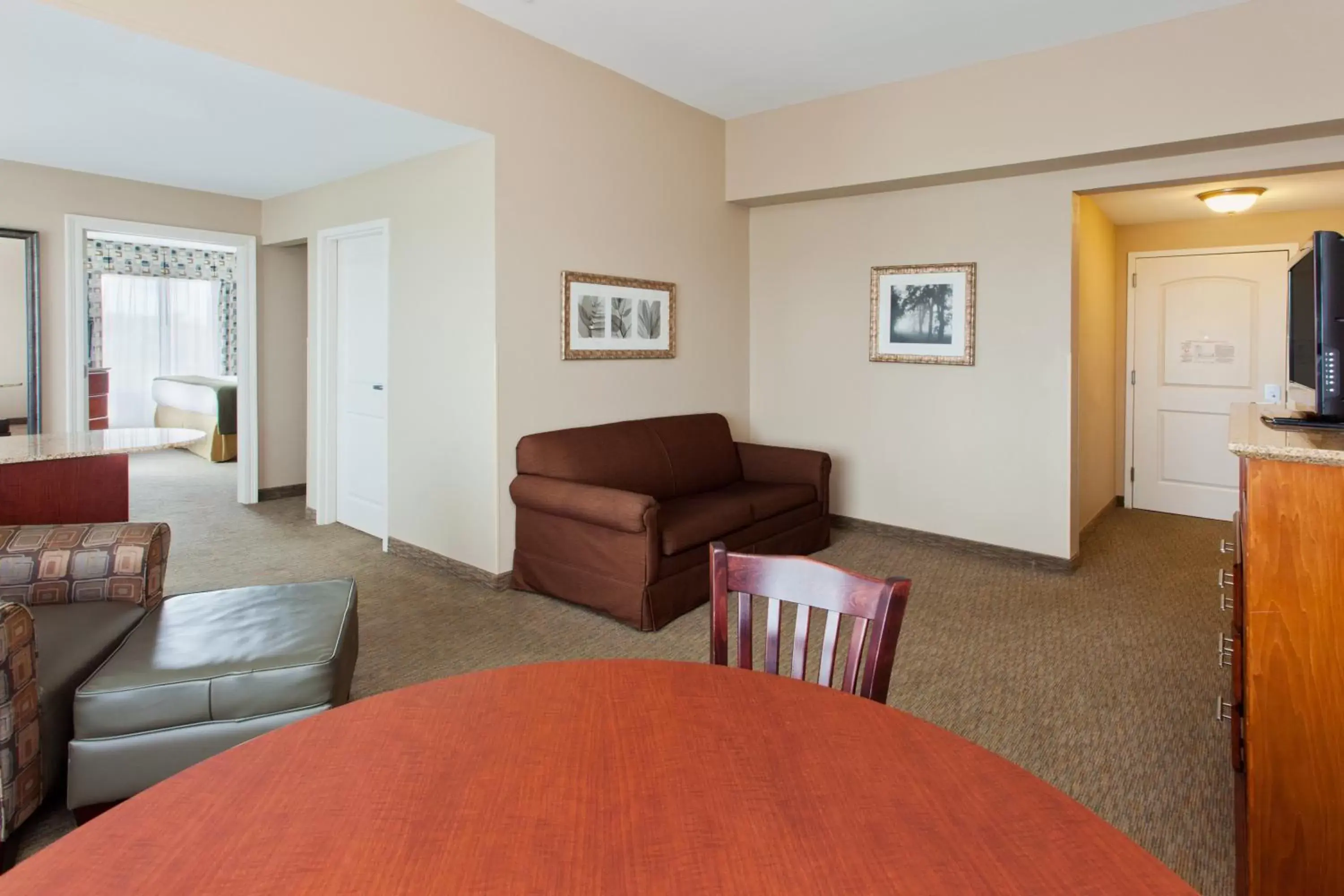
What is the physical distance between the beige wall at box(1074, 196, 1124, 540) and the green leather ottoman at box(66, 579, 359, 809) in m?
4.17

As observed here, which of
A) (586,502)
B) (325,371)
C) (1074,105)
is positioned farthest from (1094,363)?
(325,371)

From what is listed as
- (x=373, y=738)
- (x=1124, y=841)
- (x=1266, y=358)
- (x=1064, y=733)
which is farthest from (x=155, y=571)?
(x=1266, y=358)

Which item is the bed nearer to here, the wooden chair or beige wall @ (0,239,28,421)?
beige wall @ (0,239,28,421)

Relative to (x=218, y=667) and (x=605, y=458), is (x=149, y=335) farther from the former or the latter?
(x=218, y=667)

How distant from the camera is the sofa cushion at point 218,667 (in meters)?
1.97

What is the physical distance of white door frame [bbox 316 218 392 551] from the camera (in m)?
5.33

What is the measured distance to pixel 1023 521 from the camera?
4660 mm

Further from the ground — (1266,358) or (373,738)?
(1266,358)

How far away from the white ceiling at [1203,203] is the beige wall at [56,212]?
6.43m

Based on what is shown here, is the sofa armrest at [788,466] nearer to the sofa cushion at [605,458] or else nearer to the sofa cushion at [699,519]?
the sofa cushion at [699,519]

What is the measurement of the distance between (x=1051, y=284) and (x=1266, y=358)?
8.15ft

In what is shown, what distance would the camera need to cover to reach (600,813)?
91 cm

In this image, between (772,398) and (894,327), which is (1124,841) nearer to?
(894,327)

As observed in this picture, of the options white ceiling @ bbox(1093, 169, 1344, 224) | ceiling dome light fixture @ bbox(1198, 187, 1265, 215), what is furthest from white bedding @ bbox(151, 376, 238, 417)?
ceiling dome light fixture @ bbox(1198, 187, 1265, 215)
